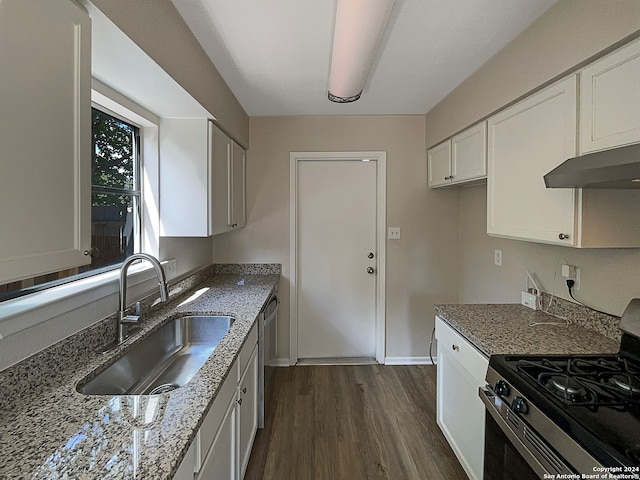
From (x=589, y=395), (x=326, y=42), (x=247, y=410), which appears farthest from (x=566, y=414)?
(x=326, y=42)

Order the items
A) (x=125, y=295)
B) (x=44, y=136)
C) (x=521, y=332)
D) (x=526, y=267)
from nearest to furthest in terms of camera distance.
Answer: (x=44, y=136)
(x=125, y=295)
(x=521, y=332)
(x=526, y=267)

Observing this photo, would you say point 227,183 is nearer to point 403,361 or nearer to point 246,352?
point 246,352

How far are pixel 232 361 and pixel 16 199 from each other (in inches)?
37.0

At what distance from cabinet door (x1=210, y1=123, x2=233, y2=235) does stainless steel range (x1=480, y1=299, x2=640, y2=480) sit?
190 centimetres

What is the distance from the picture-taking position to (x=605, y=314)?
1730 mm

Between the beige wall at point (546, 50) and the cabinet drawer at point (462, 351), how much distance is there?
51.3 inches

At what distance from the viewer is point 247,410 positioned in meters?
1.92

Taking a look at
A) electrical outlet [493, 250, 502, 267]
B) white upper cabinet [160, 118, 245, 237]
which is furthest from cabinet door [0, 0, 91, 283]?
electrical outlet [493, 250, 502, 267]

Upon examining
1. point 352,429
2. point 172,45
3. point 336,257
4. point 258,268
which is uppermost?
point 172,45

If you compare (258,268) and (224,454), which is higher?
(258,268)

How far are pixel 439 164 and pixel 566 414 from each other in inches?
92.6

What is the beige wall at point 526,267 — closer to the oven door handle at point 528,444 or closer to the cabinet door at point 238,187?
the oven door handle at point 528,444

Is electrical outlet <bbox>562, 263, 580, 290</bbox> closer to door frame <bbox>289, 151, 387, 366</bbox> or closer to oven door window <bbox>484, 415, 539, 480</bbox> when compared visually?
oven door window <bbox>484, 415, 539, 480</bbox>

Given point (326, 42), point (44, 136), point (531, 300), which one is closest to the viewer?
point (44, 136)
